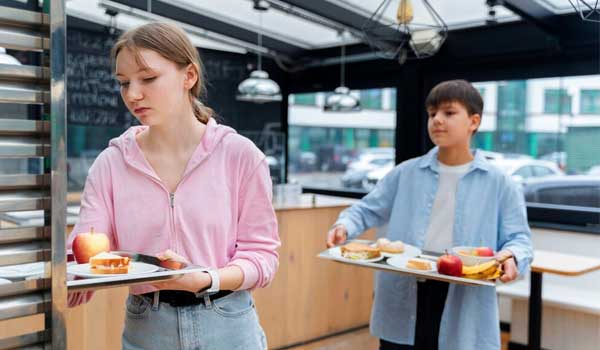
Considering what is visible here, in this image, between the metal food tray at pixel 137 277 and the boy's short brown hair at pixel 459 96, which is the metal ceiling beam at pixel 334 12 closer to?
the boy's short brown hair at pixel 459 96

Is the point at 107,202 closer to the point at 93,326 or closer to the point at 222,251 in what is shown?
the point at 222,251

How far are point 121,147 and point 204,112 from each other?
0.21 meters

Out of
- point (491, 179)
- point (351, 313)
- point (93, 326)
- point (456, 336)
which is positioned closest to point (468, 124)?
point (491, 179)

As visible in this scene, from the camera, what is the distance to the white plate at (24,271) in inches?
28.4

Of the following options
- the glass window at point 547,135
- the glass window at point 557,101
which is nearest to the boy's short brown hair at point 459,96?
the glass window at point 547,135

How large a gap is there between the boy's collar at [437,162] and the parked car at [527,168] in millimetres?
2254

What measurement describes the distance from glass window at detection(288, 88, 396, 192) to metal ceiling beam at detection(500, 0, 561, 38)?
179cm

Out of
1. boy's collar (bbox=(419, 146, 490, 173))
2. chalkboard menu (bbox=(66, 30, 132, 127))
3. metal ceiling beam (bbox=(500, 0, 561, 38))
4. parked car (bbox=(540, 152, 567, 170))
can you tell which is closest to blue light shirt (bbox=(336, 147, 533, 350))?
boy's collar (bbox=(419, 146, 490, 173))

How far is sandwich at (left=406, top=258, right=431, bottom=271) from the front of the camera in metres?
2.06

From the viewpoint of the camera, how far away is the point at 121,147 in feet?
4.28

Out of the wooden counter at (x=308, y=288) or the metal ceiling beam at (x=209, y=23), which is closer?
the wooden counter at (x=308, y=288)

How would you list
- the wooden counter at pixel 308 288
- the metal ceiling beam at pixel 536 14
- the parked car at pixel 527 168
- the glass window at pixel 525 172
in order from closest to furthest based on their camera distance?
the metal ceiling beam at pixel 536 14
the wooden counter at pixel 308 288
the parked car at pixel 527 168
the glass window at pixel 525 172

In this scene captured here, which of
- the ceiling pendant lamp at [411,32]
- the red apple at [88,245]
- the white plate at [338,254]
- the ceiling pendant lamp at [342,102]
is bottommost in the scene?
the white plate at [338,254]

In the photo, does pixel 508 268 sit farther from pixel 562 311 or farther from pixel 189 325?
pixel 562 311
